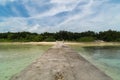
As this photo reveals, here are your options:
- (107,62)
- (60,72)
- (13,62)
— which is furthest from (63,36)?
(60,72)

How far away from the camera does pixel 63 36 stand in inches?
2606

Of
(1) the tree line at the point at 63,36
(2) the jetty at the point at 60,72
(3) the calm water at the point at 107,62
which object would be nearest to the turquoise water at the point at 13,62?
(2) the jetty at the point at 60,72

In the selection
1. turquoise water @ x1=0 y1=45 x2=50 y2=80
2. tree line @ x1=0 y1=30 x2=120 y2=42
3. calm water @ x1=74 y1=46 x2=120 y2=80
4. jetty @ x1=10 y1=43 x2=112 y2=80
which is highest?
tree line @ x1=0 y1=30 x2=120 y2=42

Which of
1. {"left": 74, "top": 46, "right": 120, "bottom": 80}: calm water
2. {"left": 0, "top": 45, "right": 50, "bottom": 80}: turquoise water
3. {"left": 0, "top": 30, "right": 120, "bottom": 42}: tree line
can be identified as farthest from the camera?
{"left": 0, "top": 30, "right": 120, "bottom": 42}: tree line

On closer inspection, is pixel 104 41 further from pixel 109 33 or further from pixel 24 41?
pixel 24 41

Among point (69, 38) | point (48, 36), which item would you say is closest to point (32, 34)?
point (48, 36)

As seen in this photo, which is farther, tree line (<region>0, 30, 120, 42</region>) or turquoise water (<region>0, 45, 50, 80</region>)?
tree line (<region>0, 30, 120, 42</region>)

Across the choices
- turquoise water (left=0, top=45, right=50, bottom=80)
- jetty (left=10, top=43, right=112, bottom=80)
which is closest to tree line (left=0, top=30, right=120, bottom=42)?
turquoise water (left=0, top=45, right=50, bottom=80)

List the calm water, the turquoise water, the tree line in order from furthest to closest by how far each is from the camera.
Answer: the tree line → the calm water → the turquoise water

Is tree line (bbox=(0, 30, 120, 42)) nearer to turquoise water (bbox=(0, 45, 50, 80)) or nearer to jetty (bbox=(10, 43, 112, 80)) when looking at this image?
turquoise water (bbox=(0, 45, 50, 80))

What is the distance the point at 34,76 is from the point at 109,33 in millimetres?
61067

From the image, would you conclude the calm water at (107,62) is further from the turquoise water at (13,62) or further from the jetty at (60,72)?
the turquoise water at (13,62)

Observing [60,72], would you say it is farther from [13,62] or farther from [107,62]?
[107,62]

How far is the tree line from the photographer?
63750 mm
